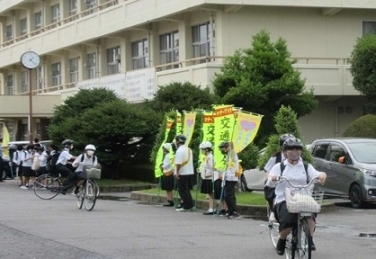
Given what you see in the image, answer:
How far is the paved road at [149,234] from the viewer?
13523 millimetres

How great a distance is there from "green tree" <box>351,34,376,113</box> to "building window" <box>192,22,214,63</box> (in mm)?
6692

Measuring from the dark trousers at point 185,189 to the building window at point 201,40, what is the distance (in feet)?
A: 52.1

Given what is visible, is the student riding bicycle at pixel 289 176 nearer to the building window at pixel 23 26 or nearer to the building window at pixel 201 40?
the building window at pixel 201 40

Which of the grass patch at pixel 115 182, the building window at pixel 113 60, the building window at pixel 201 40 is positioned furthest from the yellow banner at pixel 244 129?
the building window at pixel 113 60

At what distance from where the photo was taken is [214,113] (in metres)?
21.6

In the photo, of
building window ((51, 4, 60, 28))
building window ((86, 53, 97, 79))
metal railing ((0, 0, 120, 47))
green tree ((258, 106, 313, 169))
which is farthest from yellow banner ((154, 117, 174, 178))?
building window ((51, 4, 60, 28))

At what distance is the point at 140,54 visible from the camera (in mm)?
43156

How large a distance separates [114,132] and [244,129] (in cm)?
1114

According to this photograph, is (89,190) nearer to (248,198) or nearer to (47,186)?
(248,198)

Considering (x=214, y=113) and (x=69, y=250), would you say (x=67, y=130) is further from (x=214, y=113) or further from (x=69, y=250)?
(x=69, y=250)

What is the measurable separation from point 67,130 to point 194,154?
29.9ft

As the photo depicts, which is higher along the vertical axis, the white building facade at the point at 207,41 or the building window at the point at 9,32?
the building window at the point at 9,32

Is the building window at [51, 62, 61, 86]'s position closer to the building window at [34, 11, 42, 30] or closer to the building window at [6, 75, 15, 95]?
the building window at [34, 11, 42, 30]

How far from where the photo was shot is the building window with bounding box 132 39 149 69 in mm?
42250
